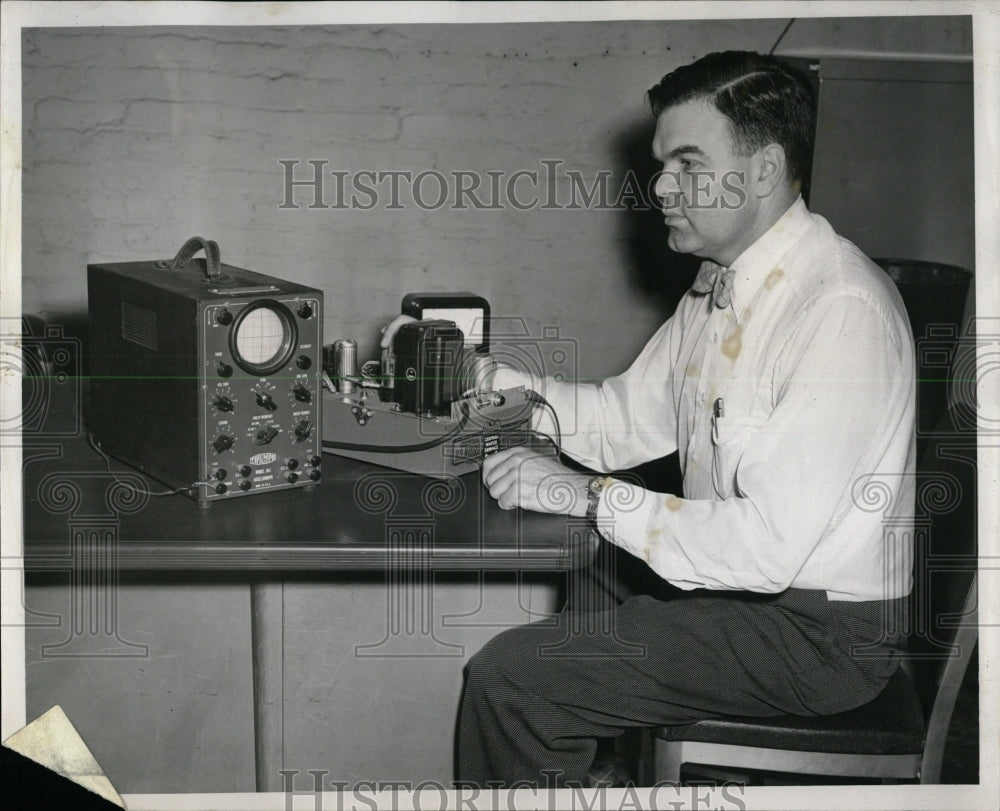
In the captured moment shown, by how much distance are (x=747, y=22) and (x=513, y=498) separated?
175 centimetres

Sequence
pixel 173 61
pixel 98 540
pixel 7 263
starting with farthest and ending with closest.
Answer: pixel 173 61 → pixel 7 263 → pixel 98 540

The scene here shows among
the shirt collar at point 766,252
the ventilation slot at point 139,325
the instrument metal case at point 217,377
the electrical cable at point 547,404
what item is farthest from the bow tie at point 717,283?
the ventilation slot at point 139,325

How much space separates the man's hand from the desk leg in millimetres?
550

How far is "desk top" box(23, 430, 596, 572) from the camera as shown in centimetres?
178

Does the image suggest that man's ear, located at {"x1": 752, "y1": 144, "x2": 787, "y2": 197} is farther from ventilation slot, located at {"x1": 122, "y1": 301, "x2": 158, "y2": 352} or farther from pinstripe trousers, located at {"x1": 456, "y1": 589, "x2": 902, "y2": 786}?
ventilation slot, located at {"x1": 122, "y1": 301, "x2": 158, "y2": 352}

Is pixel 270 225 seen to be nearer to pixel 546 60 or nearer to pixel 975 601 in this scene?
pixel 546 60

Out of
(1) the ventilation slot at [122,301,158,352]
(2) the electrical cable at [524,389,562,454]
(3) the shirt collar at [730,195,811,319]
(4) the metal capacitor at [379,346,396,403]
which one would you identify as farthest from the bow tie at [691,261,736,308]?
(1) the ventilation slot at [122,301,158,352]

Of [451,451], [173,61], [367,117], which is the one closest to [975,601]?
[451,451]

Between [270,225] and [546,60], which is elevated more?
[546,60]

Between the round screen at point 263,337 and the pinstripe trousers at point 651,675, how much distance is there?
25.8 inches

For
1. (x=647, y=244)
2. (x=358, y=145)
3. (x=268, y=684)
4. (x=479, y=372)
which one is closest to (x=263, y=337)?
(x=479, y=372)

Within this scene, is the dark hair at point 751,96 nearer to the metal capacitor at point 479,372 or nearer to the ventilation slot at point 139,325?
the metal capacitor at point 479,372

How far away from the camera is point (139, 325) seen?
6.50ft

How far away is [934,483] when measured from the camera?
2.15 metres
